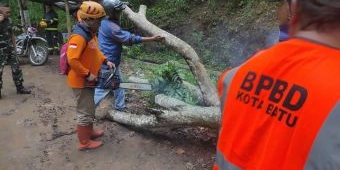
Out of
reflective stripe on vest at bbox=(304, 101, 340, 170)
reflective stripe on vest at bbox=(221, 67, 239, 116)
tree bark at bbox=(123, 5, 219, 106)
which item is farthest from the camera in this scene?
tree bark at bbox=(123, 5, 219, 106)

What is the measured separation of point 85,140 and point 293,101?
14.2 ft

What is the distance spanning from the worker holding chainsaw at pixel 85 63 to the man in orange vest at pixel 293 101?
11.6 ft

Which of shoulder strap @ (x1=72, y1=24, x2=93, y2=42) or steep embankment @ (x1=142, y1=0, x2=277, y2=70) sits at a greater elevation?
shoulder strap @ (x1=72, y1=24, x2=93, y2=42)

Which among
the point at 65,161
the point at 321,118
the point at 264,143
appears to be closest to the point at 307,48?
the point at 321,118

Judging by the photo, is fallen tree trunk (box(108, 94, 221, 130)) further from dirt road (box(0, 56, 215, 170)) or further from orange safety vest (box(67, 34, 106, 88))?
orange safety vest (box(67, 34, 106, 88))

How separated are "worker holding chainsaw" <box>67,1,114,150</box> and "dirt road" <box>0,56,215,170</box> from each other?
0.98 feet

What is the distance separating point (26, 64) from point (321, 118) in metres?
10.4

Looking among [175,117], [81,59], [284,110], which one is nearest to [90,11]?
[81,59]

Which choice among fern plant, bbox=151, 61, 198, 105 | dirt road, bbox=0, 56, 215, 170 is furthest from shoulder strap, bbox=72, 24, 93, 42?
fern plant, bbox=151, 61, 198, 105

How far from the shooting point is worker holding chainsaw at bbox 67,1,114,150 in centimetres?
478

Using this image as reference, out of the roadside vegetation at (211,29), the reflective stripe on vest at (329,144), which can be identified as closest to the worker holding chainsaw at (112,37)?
the roadside vegetation at (211,29)

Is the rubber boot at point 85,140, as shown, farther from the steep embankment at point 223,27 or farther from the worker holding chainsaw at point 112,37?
the steep embankment at point 223,27

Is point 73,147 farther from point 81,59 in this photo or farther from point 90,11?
point 90,11

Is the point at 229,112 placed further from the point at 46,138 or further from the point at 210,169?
the point at 46,138
